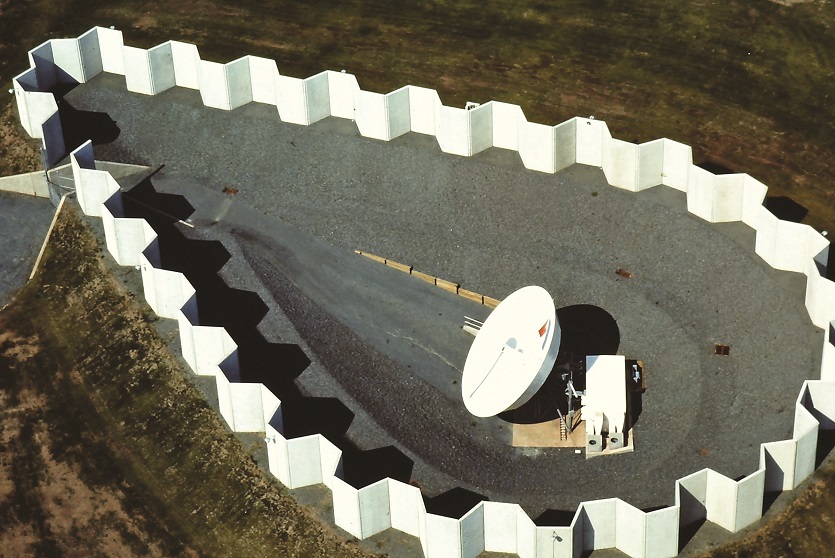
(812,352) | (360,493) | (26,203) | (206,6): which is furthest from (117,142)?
(812,352)

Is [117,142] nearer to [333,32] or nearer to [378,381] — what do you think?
[333,32]

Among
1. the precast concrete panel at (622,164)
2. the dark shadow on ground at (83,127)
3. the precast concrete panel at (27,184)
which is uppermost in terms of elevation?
the precast concrete panel at (622,164)

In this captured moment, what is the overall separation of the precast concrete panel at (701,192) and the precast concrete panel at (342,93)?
20172 mm

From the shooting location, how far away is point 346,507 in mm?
72500

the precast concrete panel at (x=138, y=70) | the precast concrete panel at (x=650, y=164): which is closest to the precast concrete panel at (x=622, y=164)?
the precast concrete panel at (x=650, y=164)

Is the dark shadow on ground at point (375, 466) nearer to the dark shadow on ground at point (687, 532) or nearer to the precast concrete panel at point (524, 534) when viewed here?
the precast concrete panel at point (524, 534)

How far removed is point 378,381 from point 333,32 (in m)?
29.8

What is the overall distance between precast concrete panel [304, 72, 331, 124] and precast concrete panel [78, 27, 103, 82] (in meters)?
14.6

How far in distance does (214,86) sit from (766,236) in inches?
1332

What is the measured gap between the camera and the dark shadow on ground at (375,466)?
245ft

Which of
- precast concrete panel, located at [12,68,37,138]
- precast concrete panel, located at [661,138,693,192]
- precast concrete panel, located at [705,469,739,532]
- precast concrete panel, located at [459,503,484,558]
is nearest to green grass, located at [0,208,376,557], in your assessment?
precast concrete panel, located at [459,503,484,558]

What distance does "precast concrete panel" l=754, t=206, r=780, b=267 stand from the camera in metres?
81.2

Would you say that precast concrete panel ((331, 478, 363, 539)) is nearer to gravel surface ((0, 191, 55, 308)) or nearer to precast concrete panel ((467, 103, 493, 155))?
gravel surface ((0, 191, 55, 308))

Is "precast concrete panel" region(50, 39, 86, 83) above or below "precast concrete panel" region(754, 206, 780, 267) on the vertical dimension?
above
